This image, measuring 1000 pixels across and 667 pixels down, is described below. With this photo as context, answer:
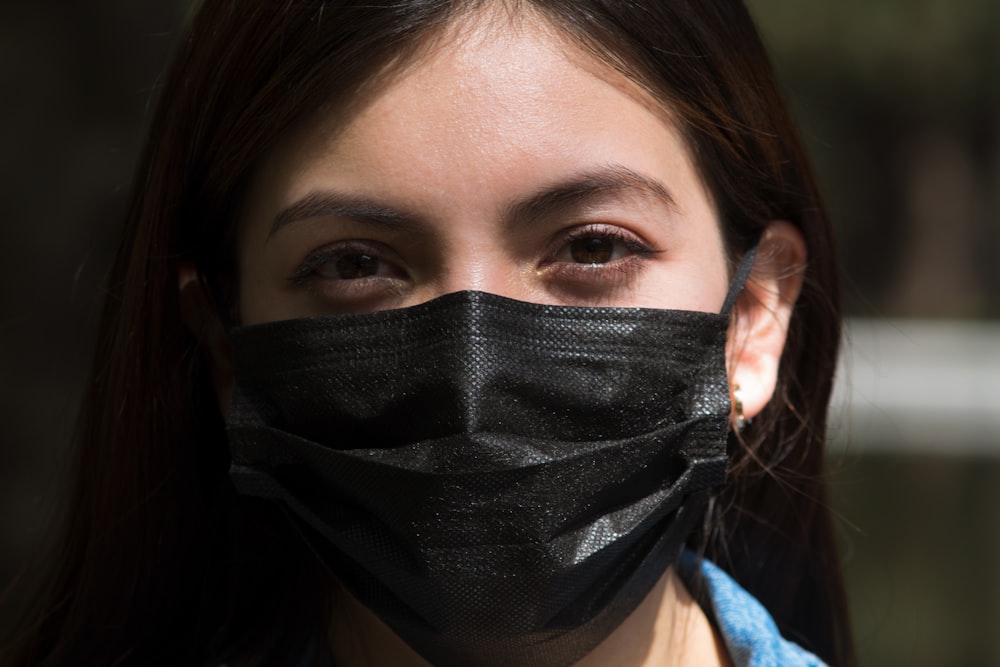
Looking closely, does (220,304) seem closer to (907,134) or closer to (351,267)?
(351,267)

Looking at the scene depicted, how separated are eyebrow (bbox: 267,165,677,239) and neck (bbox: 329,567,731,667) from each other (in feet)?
2.31

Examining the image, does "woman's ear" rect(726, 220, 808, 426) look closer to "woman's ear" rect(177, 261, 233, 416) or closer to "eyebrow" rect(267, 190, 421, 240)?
"eyebrow" rect(267, 190, 421, 240)

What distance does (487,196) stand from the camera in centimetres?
201

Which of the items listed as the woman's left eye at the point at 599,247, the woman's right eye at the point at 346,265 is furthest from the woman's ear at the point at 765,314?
the woman's right eye at the point at 346,265

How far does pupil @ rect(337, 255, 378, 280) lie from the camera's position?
2.11 meters

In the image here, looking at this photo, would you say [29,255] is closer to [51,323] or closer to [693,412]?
[51,323]

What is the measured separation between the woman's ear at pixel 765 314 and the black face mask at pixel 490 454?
204 millimetres

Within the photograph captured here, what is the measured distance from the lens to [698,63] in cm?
222

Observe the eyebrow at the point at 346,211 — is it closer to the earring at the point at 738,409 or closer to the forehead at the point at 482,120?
the forehead at the point at 482,120

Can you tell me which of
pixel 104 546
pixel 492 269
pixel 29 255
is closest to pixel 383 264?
pixel 492 269

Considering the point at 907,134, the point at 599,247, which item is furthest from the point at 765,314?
the point at 907,134

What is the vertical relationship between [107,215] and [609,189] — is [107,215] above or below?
above

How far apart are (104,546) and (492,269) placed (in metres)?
0.99

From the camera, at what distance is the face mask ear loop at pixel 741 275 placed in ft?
7.39
